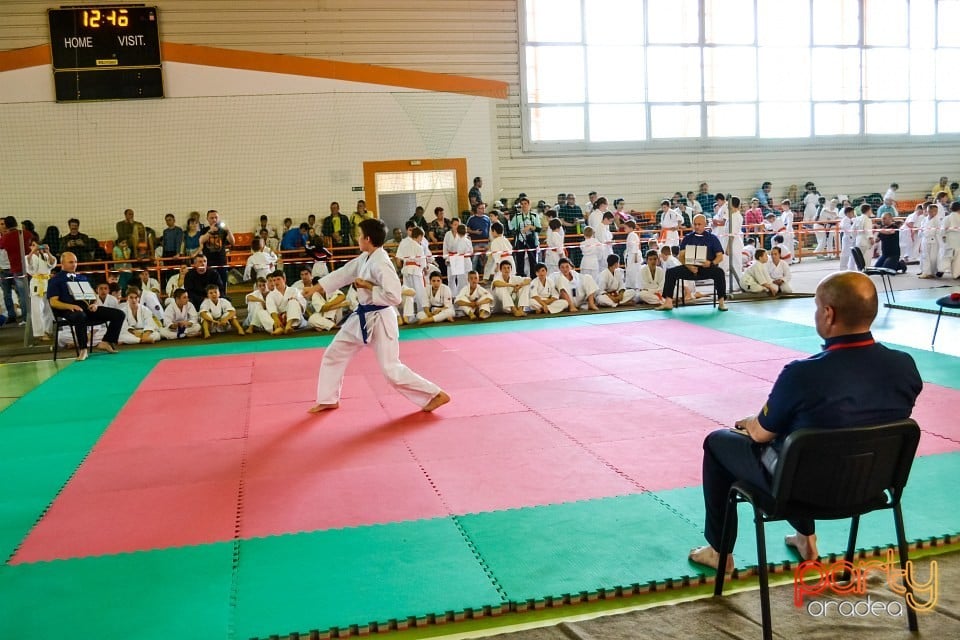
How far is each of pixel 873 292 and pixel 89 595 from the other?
3500mm

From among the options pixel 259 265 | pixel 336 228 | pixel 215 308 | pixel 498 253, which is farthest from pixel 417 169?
pixel 215 308

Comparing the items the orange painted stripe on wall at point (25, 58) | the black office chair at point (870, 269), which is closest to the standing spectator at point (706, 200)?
the black office chair at point (870, 269)

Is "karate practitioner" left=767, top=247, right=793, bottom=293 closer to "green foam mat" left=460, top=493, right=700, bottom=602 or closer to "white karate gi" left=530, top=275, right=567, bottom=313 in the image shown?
"white karate gi" left=530, top=275, right=567, bottom=313

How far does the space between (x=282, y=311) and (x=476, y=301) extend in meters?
2.96

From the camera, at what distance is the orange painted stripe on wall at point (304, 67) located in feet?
50.7

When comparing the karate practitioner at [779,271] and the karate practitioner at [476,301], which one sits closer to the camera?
the karate practitioner at [476,301]

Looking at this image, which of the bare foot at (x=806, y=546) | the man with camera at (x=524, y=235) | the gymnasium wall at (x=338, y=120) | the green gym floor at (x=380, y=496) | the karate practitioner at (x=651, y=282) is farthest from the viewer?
the gymnasium wall at (x=338, y=120)

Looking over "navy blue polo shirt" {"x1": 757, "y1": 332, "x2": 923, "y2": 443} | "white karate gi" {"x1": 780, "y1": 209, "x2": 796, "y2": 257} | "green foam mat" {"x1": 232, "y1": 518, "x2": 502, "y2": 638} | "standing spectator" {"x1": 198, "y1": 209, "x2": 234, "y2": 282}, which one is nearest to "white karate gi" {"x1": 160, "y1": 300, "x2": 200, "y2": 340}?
"standing spectator" {"x1": 198, "y1": 209, "x2": 234, "y2": 282}

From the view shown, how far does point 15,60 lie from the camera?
1545cm

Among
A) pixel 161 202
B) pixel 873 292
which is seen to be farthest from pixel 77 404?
pixel 161 202

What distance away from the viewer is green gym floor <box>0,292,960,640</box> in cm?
351

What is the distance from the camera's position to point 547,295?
1303cm

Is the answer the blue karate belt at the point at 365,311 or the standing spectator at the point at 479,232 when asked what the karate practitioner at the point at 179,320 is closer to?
the standing spectator at the point at 479,232

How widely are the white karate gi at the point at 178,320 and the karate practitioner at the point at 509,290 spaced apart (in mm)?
4647
